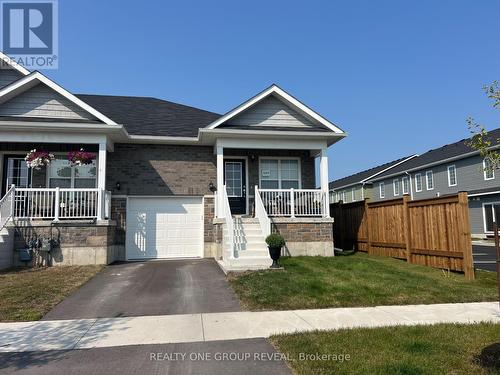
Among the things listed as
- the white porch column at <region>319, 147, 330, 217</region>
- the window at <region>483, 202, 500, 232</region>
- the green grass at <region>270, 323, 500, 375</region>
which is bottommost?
the green grass at <region>270, 323, 500, 375</region>

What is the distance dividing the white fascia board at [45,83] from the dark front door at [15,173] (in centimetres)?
238

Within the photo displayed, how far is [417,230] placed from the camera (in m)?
11.2

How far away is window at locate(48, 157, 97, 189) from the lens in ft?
43.4

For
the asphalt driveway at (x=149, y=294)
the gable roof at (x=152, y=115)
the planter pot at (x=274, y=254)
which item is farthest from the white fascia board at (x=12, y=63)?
the planter pot at (x=274, y=254)

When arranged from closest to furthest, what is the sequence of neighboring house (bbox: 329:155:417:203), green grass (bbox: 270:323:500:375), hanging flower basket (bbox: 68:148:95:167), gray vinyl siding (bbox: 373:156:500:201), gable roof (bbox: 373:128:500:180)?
green grass (bbox: 270:323:500:375), hanging flower basket (bbox: 68:148:95:167), gray vinyl siding (bbox: 373:156:500:201), gable roof (bbox: 373:128:500:180), neighboring house (bbox: 329:155:417:203)

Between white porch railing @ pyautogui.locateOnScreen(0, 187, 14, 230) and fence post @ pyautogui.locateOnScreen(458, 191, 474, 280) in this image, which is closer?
fence post @ pyautogui.locateOnScreen(458, 191, 474, 280)

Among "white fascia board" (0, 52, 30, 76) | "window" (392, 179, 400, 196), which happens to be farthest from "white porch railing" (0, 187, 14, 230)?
"window" (392, 179, 400, 196)

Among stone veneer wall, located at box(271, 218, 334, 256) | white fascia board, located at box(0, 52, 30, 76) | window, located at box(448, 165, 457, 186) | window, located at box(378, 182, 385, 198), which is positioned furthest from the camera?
window, located at box(378, 182, 385, 198)

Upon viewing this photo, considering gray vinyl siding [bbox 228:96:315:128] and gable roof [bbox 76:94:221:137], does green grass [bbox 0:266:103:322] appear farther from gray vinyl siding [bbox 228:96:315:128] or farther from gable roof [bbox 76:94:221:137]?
gray vinyl siding [bbox 228:96:315:128]

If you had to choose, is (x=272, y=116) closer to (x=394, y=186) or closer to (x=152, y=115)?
(x=152, y=115)

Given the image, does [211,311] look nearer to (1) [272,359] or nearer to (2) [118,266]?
(1) [272,359]

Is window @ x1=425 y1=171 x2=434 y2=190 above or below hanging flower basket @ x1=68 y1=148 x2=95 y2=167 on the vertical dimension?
above

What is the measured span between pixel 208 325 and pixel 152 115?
11.7m

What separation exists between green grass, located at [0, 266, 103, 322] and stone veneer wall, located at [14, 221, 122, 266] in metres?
0.49
